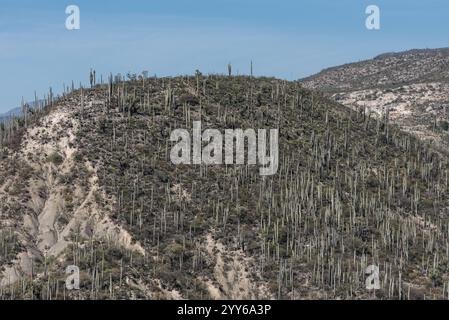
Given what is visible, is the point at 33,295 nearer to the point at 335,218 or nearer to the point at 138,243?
the point at 138,243

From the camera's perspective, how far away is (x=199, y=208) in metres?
78.5

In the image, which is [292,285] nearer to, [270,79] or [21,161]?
[21,161]

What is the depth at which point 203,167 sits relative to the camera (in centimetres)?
8431

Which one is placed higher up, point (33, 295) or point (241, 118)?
point (241, 118)

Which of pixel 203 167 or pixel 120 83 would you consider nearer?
pixel 203 167

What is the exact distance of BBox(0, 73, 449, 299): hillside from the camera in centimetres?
6925

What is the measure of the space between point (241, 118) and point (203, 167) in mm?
13478

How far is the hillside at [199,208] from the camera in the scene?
69.2m

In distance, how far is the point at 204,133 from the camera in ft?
292

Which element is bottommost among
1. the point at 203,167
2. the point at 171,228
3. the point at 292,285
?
the point at 292,285

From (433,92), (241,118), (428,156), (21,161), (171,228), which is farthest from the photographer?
(433,92)
